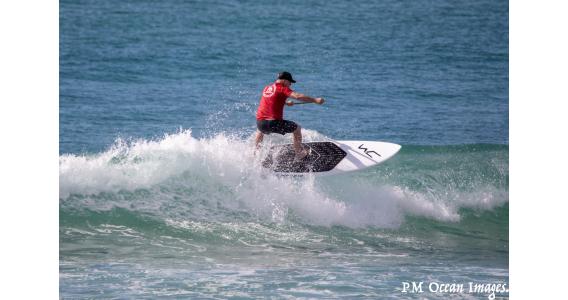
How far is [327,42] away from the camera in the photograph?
18.5m

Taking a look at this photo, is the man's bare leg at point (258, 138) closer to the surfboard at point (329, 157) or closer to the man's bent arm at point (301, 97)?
the surfboard at point (329, 157)

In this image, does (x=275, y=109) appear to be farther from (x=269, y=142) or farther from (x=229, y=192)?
(x=229, y=192)

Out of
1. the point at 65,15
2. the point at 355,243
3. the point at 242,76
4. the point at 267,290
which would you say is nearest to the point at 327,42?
the point at 242,76

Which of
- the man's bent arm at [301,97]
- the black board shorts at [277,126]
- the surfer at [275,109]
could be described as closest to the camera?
the man's bent arm at [301,97]

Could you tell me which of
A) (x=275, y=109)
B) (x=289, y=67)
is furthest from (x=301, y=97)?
(x=289, y=67)

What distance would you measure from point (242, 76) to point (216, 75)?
569 mm

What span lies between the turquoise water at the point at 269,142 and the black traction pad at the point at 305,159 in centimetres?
22

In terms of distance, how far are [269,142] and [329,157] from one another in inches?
32.9

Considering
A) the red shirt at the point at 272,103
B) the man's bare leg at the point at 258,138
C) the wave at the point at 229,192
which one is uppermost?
the red shirt at the point at 272,103

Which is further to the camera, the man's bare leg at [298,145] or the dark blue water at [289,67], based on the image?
the dark blue water at [289,67]

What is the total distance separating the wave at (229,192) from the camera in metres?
9.12

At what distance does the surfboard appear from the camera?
349 inches

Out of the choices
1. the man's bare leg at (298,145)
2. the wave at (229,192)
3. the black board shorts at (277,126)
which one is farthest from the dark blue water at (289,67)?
the black board shorts at (277,126)
